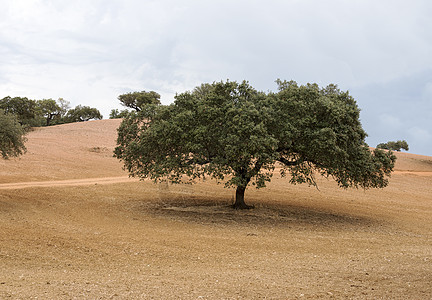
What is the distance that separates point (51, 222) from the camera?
693 inches

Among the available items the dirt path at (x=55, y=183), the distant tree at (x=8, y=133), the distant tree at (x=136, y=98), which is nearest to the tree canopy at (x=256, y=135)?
the distant tree at (x=8, y=133)

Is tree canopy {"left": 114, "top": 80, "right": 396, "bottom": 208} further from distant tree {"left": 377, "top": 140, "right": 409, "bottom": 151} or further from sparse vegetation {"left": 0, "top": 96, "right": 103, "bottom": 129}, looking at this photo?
distant tree {"left": 377, "top": 140, "right": 409, "bottom": 151}

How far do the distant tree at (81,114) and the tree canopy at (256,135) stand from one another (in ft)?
254

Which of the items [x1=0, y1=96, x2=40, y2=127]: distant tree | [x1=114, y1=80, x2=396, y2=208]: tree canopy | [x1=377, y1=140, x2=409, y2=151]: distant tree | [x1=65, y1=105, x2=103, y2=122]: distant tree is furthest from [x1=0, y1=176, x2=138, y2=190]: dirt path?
[x1=377, y1=140, x2=409, y2=151]: distant tree

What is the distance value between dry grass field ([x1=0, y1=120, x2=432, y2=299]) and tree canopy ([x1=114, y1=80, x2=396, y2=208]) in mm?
2713

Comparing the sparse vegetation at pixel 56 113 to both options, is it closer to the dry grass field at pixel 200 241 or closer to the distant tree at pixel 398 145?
the dry grass field at pixel 200 241

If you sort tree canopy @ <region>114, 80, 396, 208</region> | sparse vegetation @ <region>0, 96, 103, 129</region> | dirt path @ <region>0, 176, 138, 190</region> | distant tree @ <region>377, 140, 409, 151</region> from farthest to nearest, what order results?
distant tree @ <region>377, 140, 409, 151</region>, sparse vegetation @ <region>0, 96, 103, 129</region>, dirt path @ <region>0, 176, 138, 190</region>, tree canopy @ <region>114, 80, 396, 208</region>

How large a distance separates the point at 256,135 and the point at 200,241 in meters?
5.63

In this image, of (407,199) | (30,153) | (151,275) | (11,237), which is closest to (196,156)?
(11,237)

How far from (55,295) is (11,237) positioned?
704 cm

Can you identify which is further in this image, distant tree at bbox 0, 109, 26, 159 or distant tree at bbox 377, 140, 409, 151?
distant tree at bbox 377, 140, 409, 151

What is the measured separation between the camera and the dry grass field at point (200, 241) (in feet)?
29.5

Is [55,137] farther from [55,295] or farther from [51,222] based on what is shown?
[55,295]

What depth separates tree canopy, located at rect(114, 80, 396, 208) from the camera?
1834 cm
